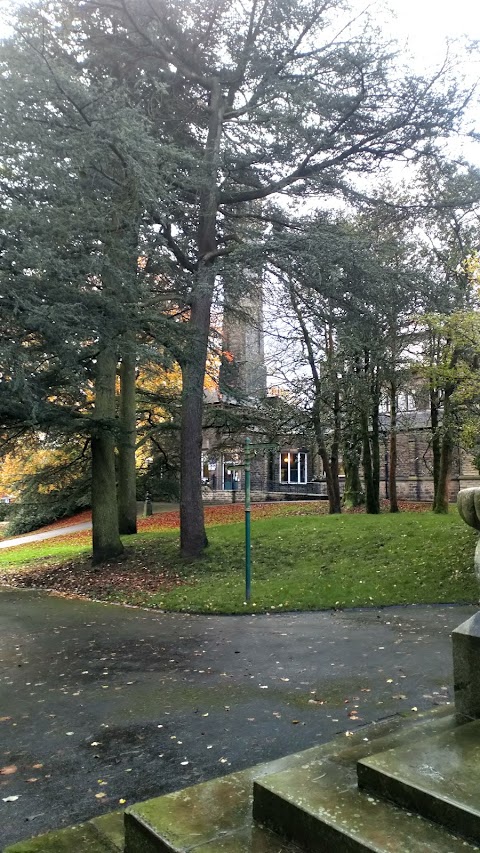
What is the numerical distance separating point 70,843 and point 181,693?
2.91 m

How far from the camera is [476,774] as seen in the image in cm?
276

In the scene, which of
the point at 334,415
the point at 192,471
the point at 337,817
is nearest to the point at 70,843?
the point at 337,817

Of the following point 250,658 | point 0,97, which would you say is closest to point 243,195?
point 0,97

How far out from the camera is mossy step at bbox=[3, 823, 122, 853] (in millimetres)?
3178

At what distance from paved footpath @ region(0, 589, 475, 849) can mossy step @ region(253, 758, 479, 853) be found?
4.33 feet

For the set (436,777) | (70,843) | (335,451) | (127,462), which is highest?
(335,451)

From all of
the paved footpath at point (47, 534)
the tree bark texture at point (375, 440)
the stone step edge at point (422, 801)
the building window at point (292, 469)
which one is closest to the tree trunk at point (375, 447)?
the tree bark texture at point (375, 440)

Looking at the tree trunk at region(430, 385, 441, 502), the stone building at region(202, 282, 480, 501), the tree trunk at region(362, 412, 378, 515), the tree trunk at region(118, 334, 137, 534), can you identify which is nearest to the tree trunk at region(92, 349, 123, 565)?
the tree trunk at region(118, 334, 137, 534)

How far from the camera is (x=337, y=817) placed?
266 centimetres

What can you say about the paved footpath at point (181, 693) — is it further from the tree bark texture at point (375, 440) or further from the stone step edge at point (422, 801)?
the tree bark texture at point (375, 440)

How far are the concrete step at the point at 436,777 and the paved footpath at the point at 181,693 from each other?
1.66m

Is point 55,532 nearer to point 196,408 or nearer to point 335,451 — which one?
point 335,451

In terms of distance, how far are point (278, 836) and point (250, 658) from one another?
4.54 meters

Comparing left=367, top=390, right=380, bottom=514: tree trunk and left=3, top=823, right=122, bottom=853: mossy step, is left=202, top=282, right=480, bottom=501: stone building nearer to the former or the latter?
left=367, top=390, right=380, bottom=514: tree trunk
